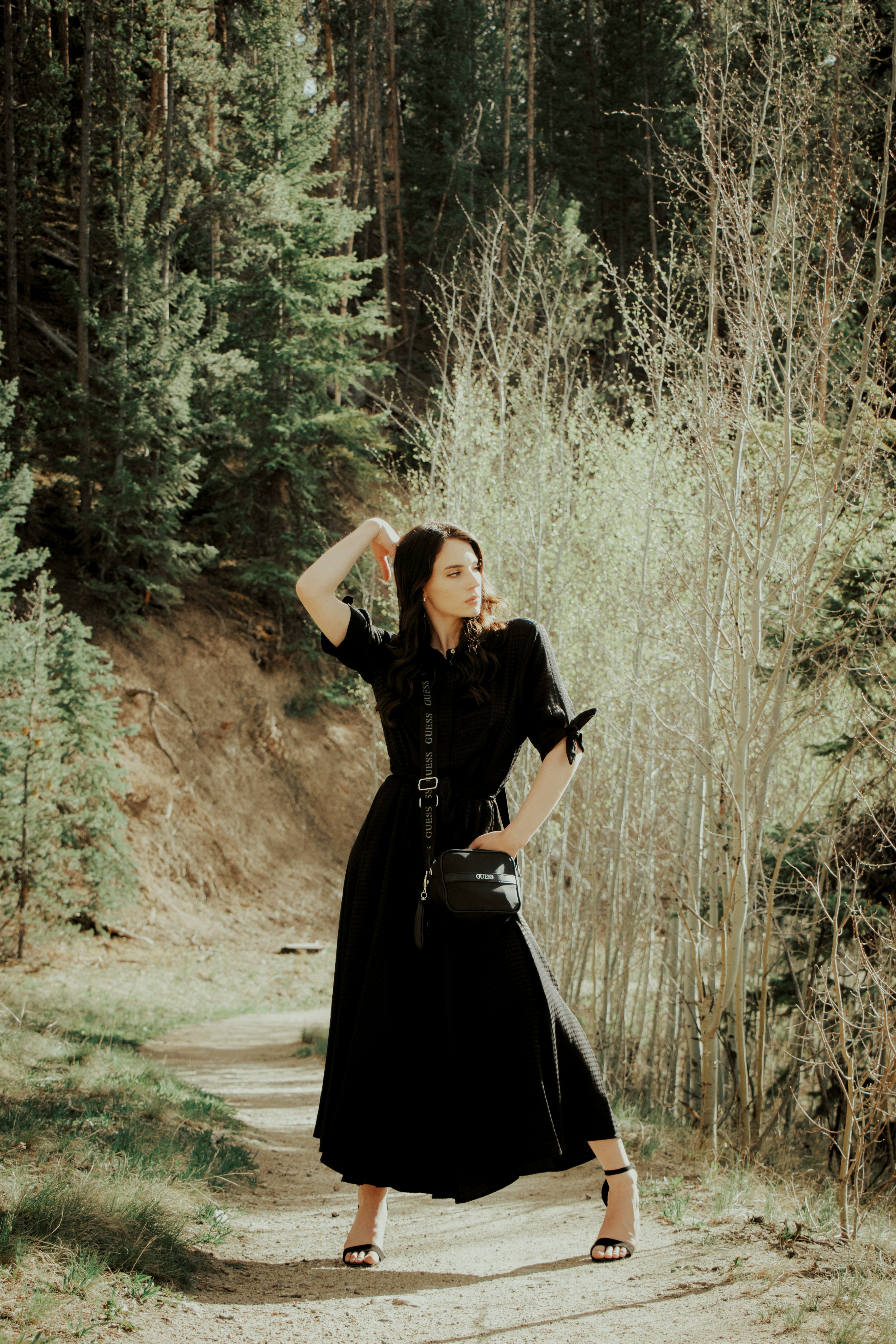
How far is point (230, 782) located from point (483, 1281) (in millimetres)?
12799

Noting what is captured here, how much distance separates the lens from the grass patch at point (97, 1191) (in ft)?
6.64

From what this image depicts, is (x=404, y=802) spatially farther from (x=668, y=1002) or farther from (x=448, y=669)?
(x=668, y=1002)

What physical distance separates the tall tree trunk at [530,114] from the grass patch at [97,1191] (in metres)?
19.3

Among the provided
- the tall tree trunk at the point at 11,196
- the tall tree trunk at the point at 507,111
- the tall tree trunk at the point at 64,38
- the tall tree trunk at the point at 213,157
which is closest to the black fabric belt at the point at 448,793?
the tall tree trunk at the point at 11,196

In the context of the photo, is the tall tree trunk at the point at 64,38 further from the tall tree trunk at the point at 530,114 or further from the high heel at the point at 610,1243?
the high heel at the point at 610,1243

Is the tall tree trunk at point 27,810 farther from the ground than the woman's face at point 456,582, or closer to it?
closer to it

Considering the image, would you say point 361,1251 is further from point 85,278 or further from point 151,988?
point 85,278

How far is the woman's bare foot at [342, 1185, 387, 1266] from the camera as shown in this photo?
253 cm

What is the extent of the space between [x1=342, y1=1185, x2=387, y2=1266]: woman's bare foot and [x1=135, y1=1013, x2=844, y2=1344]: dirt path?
35 millimetres

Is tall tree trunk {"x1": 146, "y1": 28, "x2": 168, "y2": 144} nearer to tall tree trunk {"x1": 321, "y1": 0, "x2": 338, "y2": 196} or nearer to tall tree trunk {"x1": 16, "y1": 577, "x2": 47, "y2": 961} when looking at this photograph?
tall tree trunk {"x1": 321, "y1": 0, "x2": 338, "y2": 196}

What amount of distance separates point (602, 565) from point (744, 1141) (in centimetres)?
462

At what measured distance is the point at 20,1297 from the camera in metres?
1.93

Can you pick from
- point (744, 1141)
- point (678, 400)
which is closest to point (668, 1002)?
point (744, 1141)

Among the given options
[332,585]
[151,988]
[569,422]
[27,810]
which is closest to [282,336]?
[569,422]
